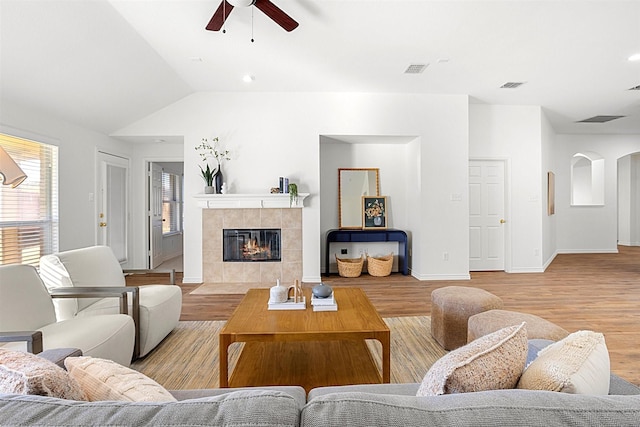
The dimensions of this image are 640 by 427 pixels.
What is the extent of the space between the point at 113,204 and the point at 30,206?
5.48 ft

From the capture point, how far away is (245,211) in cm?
522

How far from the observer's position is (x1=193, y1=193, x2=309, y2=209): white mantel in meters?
5.10

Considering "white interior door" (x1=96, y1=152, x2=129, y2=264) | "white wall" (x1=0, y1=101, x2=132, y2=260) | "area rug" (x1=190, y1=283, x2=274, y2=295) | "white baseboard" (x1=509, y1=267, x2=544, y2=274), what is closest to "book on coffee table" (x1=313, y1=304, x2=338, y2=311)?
"area rug" (x1=190, y1=283, x2=274, y2=295)

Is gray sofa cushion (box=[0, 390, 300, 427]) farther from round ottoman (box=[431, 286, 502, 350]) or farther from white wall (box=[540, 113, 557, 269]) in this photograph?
white wall (box=[540, 113, 557, 269])

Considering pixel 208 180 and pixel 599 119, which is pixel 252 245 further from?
pixel 599 119

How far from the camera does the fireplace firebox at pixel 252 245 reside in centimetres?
528

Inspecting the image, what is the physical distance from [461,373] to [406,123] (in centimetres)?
483

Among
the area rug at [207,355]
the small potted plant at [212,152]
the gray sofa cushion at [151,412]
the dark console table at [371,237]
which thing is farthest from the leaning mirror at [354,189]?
the gray sofa cushion at [151,412]

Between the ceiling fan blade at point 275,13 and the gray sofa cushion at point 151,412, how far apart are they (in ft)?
9.21

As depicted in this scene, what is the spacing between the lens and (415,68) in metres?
4.29

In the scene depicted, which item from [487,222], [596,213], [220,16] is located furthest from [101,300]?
[596,213]

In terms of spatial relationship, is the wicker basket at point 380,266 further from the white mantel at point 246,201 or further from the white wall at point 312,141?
the white mantel at point 246,201

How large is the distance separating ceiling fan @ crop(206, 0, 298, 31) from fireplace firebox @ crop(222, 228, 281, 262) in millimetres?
3010

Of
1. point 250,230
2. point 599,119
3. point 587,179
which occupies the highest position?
point 599,119
